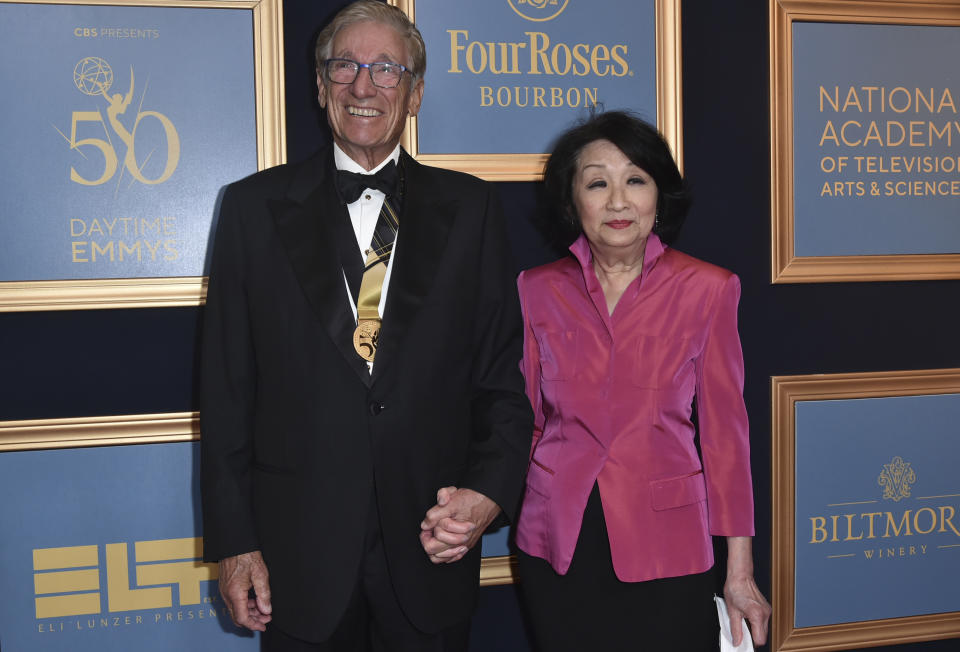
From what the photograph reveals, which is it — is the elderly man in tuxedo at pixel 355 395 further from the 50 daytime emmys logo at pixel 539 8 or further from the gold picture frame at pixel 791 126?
the gold picture frame at pixel 791 126

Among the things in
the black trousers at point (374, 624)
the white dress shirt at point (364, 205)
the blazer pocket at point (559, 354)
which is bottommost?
the black trousers at point (374, 624)

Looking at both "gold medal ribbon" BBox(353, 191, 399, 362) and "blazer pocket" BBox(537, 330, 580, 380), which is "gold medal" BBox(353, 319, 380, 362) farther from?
"blazer pocket" BBox(537, 330, 580, 380)

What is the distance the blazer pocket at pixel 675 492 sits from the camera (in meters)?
1.72

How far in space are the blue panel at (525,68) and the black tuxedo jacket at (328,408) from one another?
672 mm

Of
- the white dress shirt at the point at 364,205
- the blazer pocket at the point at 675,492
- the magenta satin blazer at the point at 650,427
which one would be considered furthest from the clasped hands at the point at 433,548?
the white dress shirt at the point at 364,205

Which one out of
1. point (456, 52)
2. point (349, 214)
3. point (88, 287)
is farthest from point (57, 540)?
point (456, 52)

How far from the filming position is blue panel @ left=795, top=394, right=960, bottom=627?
8.20ft

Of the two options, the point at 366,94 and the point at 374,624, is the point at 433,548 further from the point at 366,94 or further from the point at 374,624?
the point at 366,94

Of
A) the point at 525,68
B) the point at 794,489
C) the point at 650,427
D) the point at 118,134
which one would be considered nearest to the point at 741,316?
the point at 794,489

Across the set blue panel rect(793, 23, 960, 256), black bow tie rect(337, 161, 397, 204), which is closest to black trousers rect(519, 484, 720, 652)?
black bow tie rect(337, 161, 397, 204)

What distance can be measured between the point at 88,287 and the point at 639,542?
1539 millimetres

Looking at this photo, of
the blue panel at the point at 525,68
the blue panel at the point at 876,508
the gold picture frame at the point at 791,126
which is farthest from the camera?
the blue panel at the point at 876,508

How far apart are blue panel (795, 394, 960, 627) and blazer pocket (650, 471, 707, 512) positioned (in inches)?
34.5

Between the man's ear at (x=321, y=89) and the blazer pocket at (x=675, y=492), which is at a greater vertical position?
the man's ear at (x=321, y=89)
